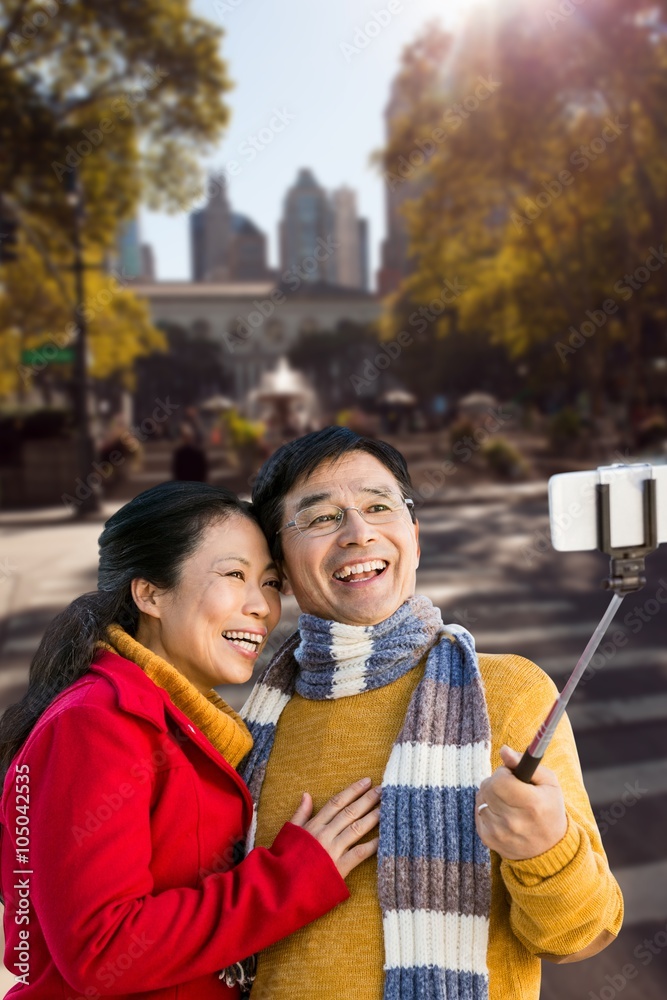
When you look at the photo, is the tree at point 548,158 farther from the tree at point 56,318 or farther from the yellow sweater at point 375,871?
the yellow sweater at point 375,871

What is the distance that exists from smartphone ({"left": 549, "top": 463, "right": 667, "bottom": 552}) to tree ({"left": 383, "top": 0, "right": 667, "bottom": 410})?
20030mm

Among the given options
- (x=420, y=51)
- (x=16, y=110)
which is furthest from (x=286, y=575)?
(x=420, y=51)

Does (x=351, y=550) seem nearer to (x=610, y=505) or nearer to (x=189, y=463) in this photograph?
(x=610, y=505)

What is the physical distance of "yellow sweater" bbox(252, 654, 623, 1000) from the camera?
5.42 feet

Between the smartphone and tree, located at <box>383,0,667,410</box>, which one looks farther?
tree, located at <box>383,0,667,410</box>

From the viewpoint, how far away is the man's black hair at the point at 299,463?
214 centimetres

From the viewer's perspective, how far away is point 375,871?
184 cm

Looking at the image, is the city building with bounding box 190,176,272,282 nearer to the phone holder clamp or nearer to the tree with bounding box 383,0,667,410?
the tree with bounding box 383,0,667,410

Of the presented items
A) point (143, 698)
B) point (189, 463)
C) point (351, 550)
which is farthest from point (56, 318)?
point (143, 698)

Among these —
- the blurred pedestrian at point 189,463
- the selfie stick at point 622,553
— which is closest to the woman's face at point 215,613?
the selfie stick at point 622,553

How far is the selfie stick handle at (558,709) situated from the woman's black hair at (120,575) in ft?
2.67

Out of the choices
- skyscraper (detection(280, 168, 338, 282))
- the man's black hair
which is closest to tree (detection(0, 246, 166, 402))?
the man's black hair

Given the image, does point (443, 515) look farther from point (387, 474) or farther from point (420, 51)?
point (387, 474)

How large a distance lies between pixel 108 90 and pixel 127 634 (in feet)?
62.3
